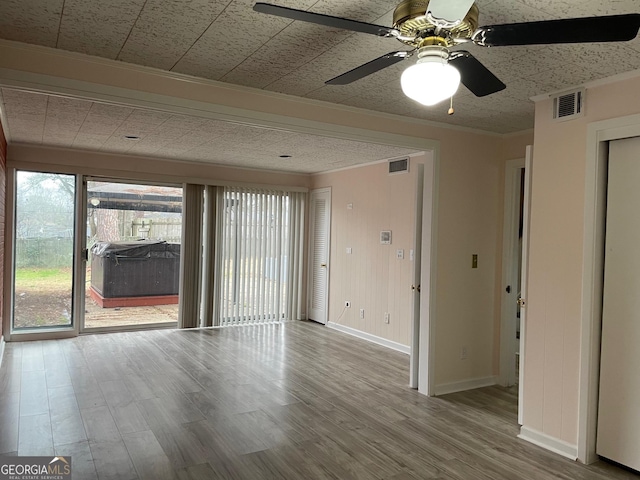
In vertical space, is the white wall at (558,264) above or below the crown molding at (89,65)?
below

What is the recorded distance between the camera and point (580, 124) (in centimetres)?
310

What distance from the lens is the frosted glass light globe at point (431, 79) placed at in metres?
1.76

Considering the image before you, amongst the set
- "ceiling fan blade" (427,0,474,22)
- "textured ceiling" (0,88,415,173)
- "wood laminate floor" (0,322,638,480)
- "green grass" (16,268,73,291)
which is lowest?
"wood laminate floor" (0,322,638,480)

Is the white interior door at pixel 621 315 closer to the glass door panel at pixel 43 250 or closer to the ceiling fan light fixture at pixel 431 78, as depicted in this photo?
the ceiling fan light fixture at pixel 431 78

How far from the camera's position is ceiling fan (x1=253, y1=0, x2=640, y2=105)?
5.03 ft

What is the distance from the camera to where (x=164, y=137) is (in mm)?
5016

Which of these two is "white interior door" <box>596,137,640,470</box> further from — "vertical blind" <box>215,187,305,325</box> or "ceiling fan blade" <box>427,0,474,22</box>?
"vertical blind" <box>215,187,305,325</box>

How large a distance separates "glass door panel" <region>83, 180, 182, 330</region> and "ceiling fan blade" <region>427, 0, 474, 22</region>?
19.4 feet

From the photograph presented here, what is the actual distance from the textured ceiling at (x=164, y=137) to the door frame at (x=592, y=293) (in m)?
2.19

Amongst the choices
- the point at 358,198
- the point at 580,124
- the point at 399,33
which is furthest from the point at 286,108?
the point at 358,198

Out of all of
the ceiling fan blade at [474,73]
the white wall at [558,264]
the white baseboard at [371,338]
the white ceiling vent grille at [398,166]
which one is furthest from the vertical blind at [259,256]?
the ceiling fan blade at [474,73]

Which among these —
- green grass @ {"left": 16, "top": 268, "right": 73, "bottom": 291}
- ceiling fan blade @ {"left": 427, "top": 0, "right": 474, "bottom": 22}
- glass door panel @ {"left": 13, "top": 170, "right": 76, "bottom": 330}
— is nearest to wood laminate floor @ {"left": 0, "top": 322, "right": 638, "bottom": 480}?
glass door panel @ {"left": 13, "top": 170, "right": 76, "bottom": 330}

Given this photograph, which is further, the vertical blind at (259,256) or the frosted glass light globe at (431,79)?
the vertical blind at (259,256)

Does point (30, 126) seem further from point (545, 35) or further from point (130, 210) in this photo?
point (545, 35)
